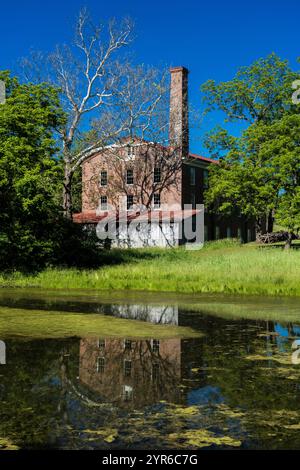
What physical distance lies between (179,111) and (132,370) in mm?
45794

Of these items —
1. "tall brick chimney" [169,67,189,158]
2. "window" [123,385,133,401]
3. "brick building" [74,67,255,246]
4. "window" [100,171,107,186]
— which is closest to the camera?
"window" [123,385,133,401]

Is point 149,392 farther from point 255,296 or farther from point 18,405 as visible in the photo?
point 255,296

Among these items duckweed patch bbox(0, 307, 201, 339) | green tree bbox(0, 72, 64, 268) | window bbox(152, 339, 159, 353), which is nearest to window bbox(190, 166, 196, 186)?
green tree bbox(0, 72, 64, 268)

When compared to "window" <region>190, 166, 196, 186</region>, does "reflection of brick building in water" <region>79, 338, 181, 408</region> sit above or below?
below

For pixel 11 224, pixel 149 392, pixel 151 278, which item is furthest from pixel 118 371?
pixel 11 224

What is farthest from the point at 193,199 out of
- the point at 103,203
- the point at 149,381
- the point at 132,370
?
the point at 149,381

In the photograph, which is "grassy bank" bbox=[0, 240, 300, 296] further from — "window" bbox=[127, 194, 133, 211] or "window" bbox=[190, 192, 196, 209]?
"window" bbox=[127, 194, 133, 211]

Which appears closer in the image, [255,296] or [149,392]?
[149,392]

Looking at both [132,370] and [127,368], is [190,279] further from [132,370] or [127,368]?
[132,370]

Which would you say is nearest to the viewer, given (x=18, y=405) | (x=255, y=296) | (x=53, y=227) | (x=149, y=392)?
(x=18, y=405)

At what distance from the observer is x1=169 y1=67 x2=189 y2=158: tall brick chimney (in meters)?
51.8

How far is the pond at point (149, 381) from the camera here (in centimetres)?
548
